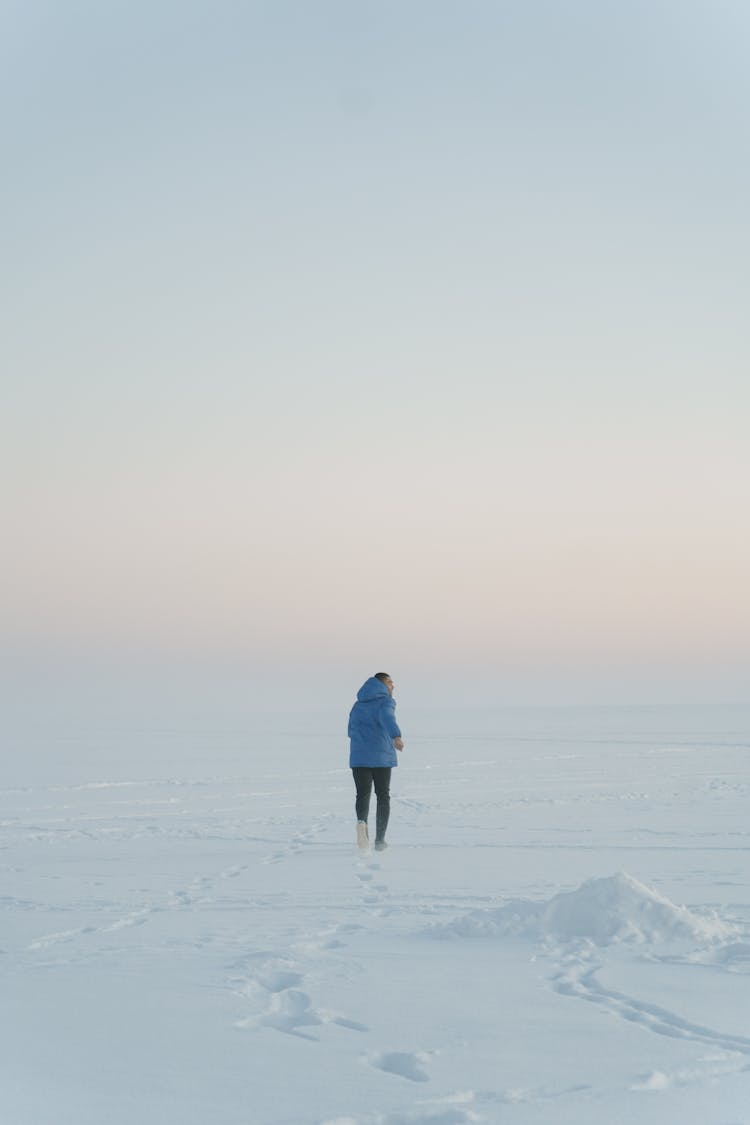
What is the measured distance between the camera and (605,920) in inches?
255

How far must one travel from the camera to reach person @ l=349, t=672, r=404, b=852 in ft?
36.5

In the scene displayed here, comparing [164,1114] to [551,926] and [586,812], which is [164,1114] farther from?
[586,812]

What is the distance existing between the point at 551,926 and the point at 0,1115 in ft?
12.0

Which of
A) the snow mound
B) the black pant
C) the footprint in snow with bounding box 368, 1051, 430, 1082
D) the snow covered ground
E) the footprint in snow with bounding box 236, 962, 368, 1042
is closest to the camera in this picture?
the snow covered ground

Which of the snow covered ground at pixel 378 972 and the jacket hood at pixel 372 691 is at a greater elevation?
the jacket hood at pixel 372 691

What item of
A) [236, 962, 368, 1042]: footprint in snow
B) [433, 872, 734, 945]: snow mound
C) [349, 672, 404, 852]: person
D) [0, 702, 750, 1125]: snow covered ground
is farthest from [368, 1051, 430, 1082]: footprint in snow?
[349, 672, 404, 852]: person

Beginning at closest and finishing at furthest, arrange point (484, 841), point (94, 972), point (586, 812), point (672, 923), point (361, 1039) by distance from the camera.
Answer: point (361, 1039) → point (94, 972) → point (672, 923) → point (484, 841) → point (586, 812)

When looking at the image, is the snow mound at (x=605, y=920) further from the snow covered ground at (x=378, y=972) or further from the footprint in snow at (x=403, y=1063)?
the footprint in snow at (x=403, y=1063)

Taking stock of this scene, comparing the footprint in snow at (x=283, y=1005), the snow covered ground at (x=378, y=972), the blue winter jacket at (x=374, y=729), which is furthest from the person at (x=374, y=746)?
the footprint in snow at (x=283, y=1005)

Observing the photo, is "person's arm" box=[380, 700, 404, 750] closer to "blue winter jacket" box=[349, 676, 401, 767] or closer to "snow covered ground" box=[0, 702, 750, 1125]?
"blue winter jacket" box=[349, 676, 401, 767]

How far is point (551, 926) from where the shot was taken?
6.66m

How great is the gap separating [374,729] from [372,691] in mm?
359

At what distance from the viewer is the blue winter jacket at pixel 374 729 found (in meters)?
11.1

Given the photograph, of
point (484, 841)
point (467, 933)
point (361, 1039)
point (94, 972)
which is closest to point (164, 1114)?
point (361, 1039)
